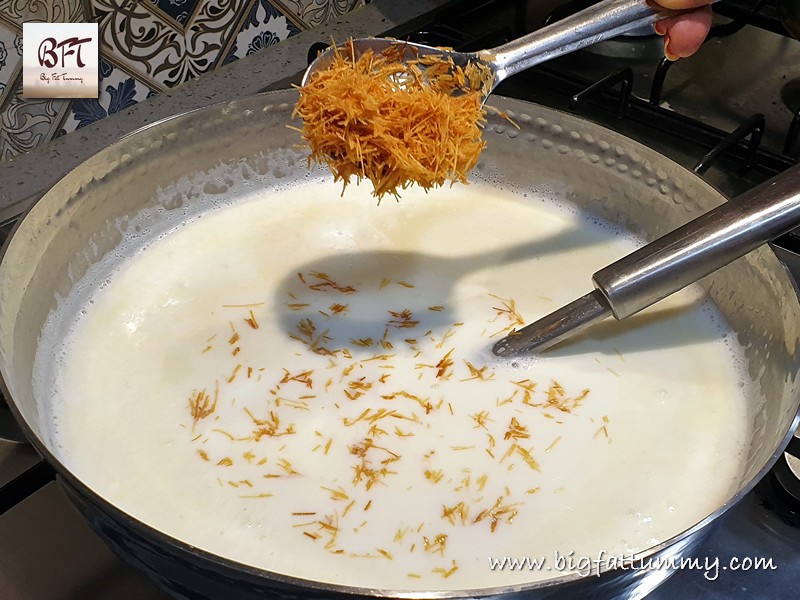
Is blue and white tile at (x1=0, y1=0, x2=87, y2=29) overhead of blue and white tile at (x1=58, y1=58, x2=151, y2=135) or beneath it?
overhead

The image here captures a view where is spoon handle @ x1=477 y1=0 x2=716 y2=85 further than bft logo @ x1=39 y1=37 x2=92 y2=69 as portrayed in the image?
No

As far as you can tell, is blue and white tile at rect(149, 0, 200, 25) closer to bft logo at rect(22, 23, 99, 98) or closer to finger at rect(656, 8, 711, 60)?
bft logo at rect(22, 23, 99, 98)

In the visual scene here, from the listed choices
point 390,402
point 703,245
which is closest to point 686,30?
point 703,245

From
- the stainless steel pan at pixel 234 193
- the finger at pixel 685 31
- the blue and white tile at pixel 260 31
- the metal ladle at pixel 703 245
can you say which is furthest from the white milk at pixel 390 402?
the blue and white tile at pixel 260 31

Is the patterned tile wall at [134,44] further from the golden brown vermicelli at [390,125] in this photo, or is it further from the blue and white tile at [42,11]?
the golden brown vermicelli at [390,125]

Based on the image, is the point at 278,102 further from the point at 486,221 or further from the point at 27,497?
the point at 27,497

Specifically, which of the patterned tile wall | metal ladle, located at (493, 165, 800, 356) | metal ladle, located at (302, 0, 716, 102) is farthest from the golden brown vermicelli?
the patterned tile wall

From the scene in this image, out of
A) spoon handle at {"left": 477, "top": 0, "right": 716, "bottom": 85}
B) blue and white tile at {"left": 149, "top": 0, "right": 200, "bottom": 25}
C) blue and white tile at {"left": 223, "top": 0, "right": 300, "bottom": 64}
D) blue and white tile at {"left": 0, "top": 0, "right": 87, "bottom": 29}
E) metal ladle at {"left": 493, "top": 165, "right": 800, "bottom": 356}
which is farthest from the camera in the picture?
Result: blue and white tile at {"left": 223, "top": 0, "right": 300, "bottom": 64}

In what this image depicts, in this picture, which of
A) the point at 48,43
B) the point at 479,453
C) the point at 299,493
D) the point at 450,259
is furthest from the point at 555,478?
the point at 48,43
